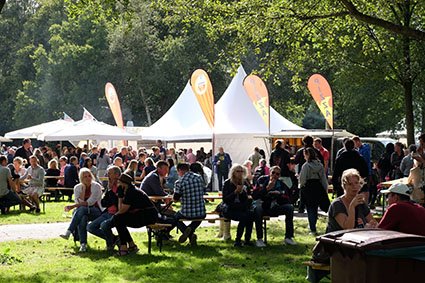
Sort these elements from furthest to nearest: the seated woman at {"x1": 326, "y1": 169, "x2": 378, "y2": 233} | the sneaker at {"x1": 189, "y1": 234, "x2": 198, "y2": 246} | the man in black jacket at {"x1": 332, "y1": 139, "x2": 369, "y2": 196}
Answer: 1. the man in black jacket at {"x1": 332, "y1": 139, "x2": 369, "y2": 196}
2. the sneaker at {"x1": 189, "y1": 234, "x2": 198, "y2": 246}
3. the seated woman at {"x1": 326, "y1": 169, "x2": 378, "y2": 233}

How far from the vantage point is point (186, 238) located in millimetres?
13281

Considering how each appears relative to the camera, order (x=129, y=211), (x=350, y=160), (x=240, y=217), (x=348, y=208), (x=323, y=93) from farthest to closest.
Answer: (x=323, y=93) → (x=350, y=160) → (x=240, y=217) → (x=129, y=211) → (x=348, y=208)

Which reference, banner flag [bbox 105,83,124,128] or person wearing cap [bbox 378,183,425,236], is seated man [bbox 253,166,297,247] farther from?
banner flag [bbox 105,83,124,128]

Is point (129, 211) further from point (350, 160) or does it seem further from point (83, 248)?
point (350, 160)

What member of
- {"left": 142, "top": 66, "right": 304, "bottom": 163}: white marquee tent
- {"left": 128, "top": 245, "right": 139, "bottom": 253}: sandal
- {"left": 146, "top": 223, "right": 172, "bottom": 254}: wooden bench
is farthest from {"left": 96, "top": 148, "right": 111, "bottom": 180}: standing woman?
{"left": 128, "top": 245, "right": 139, "bottom": 253}: sandal

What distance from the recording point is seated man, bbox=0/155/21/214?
18.9 m

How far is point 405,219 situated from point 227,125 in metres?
22.1

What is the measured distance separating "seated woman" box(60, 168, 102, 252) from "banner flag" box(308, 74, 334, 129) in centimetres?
1245

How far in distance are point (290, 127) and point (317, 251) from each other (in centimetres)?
2460

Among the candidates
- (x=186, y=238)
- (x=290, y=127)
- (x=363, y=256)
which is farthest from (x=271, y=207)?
(x=290, y=127)

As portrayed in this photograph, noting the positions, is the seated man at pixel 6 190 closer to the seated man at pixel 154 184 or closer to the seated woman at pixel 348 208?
the seated man at pixel 154 184

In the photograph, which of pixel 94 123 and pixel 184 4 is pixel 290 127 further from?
pixel 184 4

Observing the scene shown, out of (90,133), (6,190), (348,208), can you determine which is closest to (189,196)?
(348,208)

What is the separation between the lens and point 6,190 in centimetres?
1905
